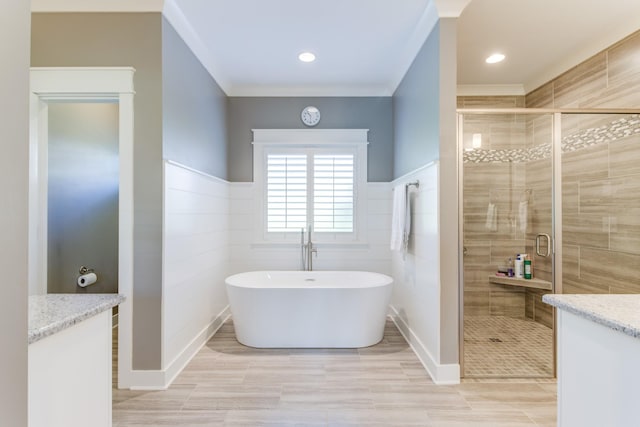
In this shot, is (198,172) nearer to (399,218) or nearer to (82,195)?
(82,195)

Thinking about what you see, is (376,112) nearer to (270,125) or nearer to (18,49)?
(270,125)

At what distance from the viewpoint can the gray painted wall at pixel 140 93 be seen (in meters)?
2.28

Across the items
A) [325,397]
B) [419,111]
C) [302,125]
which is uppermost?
[302,125]

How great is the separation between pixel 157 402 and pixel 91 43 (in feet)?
8.43

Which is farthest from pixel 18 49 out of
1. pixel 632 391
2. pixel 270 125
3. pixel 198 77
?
pixel 270 125

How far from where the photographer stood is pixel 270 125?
4016mm

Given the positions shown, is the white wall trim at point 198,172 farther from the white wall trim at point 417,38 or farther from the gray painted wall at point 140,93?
the white wall trim at point 417,38

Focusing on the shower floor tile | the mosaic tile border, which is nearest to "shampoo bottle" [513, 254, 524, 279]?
the shower floor tile

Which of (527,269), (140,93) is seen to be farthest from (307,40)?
(527,269)

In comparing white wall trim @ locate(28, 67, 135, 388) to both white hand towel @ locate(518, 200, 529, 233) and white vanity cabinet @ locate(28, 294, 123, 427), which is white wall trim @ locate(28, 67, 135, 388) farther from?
white hand towel @ locate(518, 200, 529, 233)

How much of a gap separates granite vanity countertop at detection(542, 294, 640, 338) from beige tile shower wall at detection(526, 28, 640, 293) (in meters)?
1.49

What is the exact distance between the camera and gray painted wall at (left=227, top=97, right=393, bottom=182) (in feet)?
13.1

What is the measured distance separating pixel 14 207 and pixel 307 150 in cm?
344

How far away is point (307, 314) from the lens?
2.95 metres
